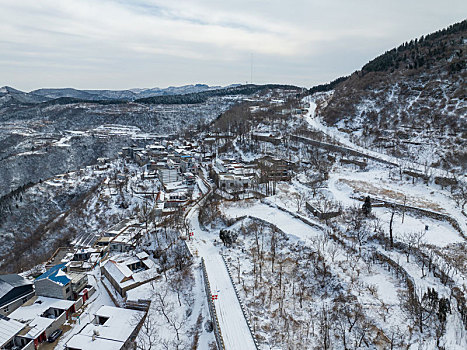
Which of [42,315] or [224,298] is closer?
[224,298]

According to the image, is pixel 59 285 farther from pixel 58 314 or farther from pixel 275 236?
pixel 275 236

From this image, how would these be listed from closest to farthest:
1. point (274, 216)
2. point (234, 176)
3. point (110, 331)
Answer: point (110, 331) → point (274, 216) → point (234, 176)

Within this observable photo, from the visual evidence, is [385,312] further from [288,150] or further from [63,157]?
[63,157]

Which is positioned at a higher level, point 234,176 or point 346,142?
point 346,142

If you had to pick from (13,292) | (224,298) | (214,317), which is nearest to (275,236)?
(224,298)

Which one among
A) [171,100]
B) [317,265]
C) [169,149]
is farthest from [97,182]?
[171,100]

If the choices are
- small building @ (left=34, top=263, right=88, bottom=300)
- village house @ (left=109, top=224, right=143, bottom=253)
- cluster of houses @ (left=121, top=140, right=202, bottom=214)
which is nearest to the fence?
small building @ (left=34, top=263, right=88, bottom=300)
